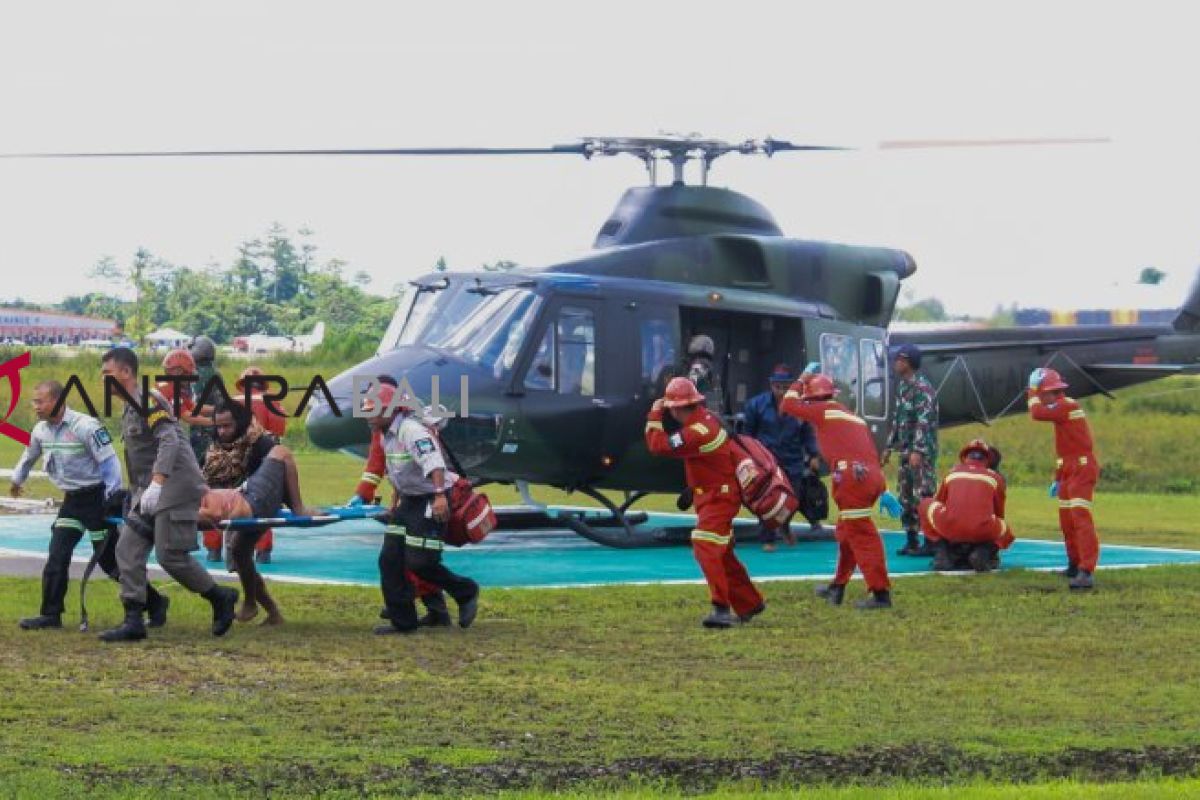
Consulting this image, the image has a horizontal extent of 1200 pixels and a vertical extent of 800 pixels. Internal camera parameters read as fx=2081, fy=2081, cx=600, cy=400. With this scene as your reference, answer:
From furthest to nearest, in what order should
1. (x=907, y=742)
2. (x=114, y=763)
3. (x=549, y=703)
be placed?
1. (x=549, y=703)
2. (x=907, y=742)
3. (x=114, y=763)

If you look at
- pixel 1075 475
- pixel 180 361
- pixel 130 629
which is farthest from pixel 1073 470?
pixel 130 629

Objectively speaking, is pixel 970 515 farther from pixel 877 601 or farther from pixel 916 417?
pixel 877 601

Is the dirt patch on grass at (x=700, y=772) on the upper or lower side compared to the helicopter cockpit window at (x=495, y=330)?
lower

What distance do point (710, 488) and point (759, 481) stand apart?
37 centimetres

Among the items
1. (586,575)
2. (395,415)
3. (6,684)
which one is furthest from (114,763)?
(586,575)

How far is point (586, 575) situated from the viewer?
17156mm

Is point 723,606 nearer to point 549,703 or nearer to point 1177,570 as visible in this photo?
point 549,703

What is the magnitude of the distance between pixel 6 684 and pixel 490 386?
8.02 meters

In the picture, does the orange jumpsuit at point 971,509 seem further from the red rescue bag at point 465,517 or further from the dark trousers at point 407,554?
the dark trousers at point 407,554

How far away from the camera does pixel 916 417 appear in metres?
18.2

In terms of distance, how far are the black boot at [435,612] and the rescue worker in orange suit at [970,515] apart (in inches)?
209

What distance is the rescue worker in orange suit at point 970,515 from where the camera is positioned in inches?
671

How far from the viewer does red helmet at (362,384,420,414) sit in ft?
43.0

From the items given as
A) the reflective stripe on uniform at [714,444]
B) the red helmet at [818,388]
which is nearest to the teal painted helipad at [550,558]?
the red helmet at [818,388]
